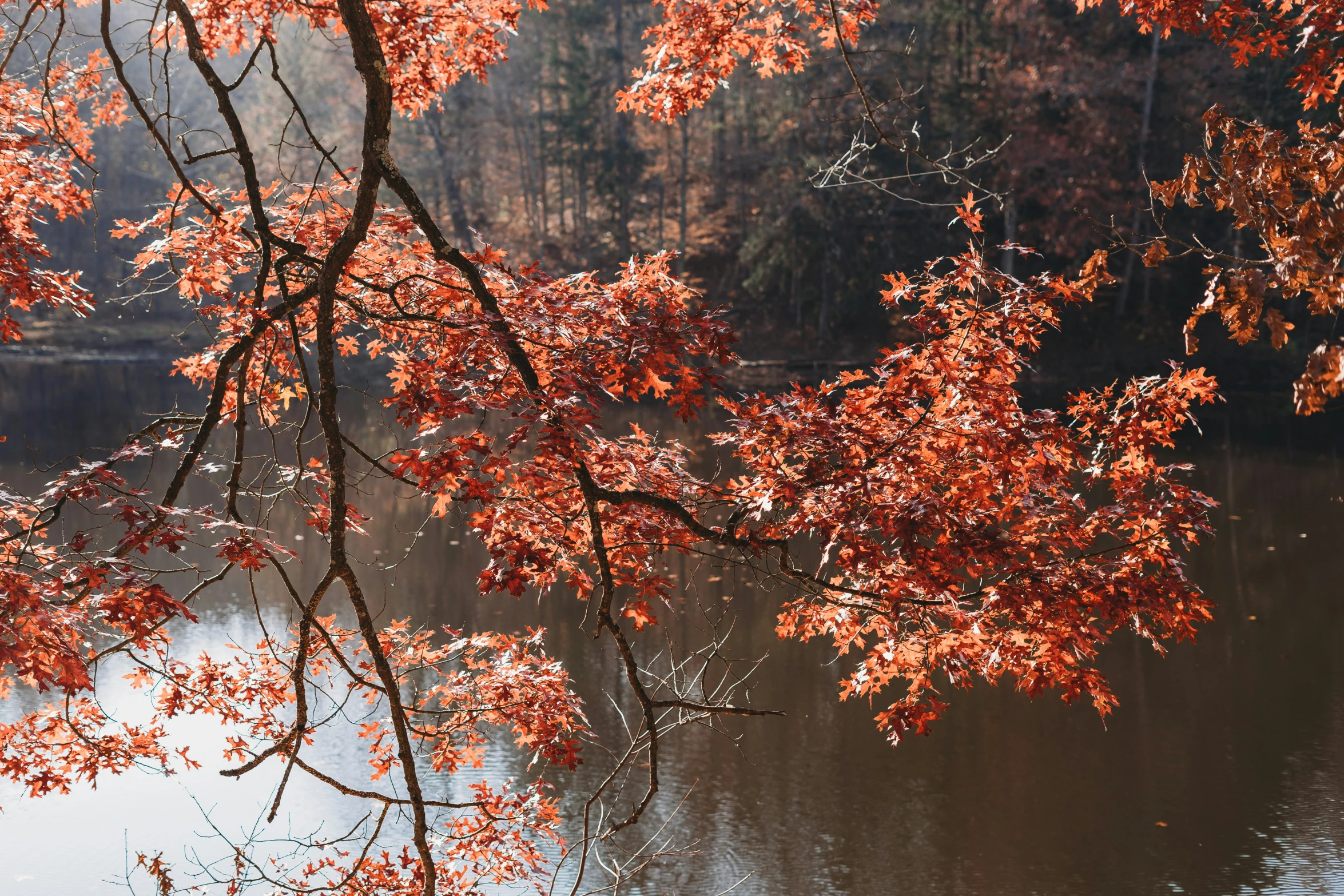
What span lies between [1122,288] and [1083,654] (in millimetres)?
20599

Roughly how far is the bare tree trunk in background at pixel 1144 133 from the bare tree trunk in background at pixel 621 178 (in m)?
10.7

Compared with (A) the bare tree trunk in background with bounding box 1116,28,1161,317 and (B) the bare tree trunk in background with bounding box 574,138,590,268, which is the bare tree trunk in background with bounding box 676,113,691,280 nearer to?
(B) the bare tree trunk in background with bounding box 574,138,590,268

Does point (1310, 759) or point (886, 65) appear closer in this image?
point (1310, 759)

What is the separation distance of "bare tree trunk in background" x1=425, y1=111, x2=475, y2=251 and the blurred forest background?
0.09 m

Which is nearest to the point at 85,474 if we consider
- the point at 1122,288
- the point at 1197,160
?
the point at 1197,160

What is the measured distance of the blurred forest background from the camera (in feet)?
66.1

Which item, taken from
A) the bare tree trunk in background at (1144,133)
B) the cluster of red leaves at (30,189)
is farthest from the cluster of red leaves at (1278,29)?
the bare tree trunk in background at (1144,133)

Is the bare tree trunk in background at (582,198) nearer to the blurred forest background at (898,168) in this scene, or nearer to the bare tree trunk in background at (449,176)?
the blurred forest background at (898,168)

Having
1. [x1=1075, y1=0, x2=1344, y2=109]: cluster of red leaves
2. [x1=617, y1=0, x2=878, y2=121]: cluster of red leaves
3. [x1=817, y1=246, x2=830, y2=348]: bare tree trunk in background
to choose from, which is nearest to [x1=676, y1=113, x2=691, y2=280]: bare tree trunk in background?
[x1=817, y1=246, x2=830, y2=348]: bare tree trunk in background

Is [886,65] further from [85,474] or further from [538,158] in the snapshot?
[85,474]

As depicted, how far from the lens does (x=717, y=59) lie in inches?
175

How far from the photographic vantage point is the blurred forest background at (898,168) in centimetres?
2016

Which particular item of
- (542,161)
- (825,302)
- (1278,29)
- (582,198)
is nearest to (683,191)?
(582,198)

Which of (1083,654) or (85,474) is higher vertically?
(85,474)
